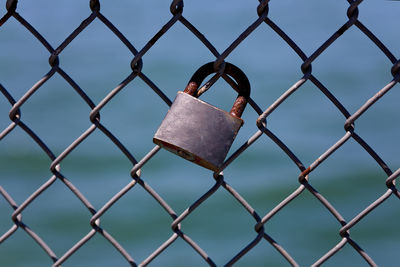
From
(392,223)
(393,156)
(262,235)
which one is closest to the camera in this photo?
(262,235)

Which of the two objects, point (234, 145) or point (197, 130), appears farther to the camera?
point (234, 145)

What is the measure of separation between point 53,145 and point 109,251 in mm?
1643

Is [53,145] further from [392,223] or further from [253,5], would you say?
[253,5]

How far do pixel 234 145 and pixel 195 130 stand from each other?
13.3 ft

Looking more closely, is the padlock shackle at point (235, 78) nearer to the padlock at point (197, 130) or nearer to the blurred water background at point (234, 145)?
the padlock at point (197, 130)

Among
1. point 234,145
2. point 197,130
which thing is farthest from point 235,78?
point 234,145

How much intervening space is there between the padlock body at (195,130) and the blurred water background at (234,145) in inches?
125

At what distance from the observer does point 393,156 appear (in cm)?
577

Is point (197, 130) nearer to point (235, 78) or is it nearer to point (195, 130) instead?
point (195, 130)

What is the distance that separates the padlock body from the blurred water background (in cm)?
318

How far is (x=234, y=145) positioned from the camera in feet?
18.5

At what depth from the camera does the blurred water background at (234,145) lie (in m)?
5.19

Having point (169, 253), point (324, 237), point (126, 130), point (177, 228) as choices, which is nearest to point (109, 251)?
point (169, 253)

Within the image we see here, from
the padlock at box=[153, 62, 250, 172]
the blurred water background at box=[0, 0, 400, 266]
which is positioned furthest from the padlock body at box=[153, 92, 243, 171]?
the blurred water background at box=[0, 0, 400, 266]
